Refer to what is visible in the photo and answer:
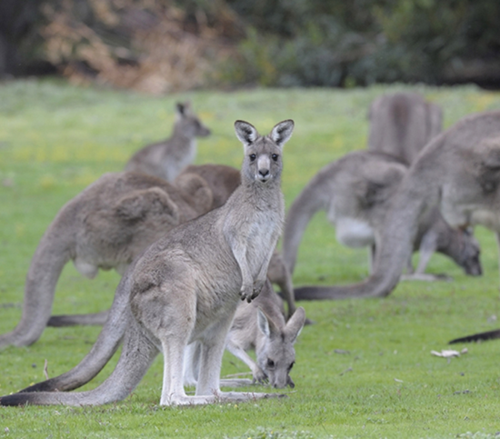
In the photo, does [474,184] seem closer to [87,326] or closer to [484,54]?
[87,326]

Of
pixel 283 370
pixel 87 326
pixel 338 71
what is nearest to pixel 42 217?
pixel 87 326

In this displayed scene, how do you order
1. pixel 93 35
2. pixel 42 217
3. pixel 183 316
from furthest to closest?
pixel 93 35 < pixel 42 217 < pixel 183 316

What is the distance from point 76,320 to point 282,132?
3.44 metres

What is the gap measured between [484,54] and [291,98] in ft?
24.6

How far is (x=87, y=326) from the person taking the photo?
8602 millimetres

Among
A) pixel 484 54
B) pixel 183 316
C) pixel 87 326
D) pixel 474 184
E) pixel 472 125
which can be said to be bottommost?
pixel 87 326

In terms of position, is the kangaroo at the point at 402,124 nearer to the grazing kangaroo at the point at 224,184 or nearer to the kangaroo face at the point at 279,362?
the grazing kangaroo at the point at 224,184

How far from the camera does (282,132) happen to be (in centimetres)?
591

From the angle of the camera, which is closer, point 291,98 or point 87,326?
point 87,326

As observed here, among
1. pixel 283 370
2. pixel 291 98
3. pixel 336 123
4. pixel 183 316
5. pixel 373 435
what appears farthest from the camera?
pixel 291 98

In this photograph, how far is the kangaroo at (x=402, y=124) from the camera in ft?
43.2

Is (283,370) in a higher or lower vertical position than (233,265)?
lower

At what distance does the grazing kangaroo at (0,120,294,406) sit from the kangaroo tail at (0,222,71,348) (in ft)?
5.89

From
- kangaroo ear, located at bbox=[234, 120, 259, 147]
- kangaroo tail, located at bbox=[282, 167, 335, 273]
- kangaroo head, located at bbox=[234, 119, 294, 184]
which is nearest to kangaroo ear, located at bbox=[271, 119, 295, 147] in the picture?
kangaroo head, located at bbox=[234, 119, 294, 184]
